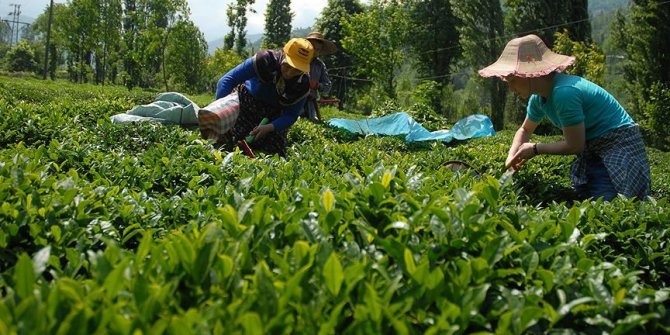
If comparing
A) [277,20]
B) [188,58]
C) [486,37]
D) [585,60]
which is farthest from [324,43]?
[277,20]

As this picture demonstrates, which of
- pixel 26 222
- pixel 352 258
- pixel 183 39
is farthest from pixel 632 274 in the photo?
pixel 183 39

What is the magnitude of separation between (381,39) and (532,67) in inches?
1083

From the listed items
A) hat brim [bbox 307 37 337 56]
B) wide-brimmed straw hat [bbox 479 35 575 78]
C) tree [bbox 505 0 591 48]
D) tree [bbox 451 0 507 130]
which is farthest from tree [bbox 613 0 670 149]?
wide-brimmed straw hat [bbox 479 35 575 78]

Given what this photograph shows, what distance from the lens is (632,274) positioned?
164 centimetres

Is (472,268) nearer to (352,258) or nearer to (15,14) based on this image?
(352,258)

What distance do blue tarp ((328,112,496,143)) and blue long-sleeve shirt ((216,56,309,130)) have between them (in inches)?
277

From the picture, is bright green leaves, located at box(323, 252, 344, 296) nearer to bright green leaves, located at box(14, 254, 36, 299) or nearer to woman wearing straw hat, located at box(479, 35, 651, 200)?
bright green leaves, located at box(14, 254, 36, 299)

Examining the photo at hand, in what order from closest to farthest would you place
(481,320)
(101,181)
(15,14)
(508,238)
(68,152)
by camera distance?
(481,320) → (508,238) → (101,181) → (68,152) → (15,14)

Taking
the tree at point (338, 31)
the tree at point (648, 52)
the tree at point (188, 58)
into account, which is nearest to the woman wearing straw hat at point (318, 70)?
the tree at point (648, 52)

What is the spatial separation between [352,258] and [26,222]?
1.21m

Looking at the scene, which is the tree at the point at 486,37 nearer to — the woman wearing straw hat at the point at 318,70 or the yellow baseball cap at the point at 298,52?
the woman wearing straw hat at the point at 318,70

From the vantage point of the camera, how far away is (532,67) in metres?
3.46

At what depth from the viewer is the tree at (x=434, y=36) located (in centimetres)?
3609

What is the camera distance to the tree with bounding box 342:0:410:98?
97.2 feet
